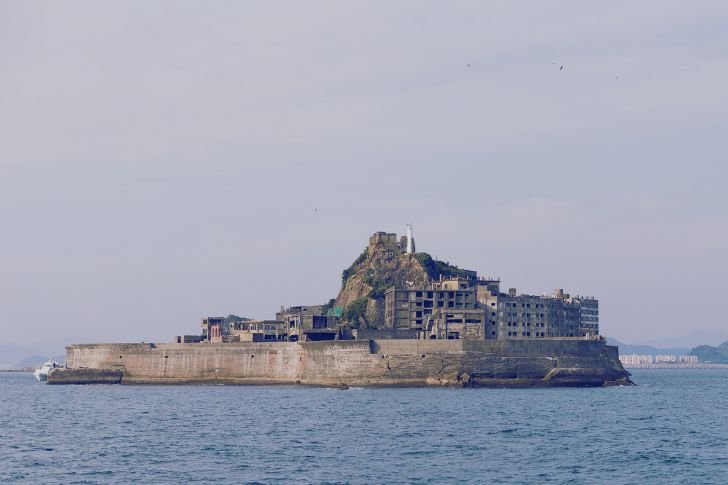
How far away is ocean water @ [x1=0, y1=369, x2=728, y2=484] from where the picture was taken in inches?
2003

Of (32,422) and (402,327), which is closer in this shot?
(32,422)

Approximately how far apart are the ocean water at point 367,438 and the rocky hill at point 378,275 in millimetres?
44307

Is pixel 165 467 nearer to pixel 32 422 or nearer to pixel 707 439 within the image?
pixel 32 422

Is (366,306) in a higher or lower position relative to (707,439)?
higher

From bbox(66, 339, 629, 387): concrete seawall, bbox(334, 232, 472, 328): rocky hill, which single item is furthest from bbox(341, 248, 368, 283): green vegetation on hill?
bbox(66, 339, 629, 387): concrete seawall

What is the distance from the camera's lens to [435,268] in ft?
509

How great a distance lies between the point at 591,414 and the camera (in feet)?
271

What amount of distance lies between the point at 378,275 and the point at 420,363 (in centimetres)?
4441

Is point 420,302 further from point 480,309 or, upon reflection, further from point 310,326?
point 310,326

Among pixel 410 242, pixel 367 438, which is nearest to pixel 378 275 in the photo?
pixel 410 242

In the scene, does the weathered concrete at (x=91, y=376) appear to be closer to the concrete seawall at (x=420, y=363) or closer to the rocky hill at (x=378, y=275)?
the concrete seawall at (x=420, y=363)

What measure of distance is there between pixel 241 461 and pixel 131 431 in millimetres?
17689

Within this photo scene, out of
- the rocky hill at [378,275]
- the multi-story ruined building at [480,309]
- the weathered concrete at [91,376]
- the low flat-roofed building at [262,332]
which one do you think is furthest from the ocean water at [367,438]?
the rocky hill at [378,275]

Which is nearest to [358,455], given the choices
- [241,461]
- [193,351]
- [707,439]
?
[241,461]
